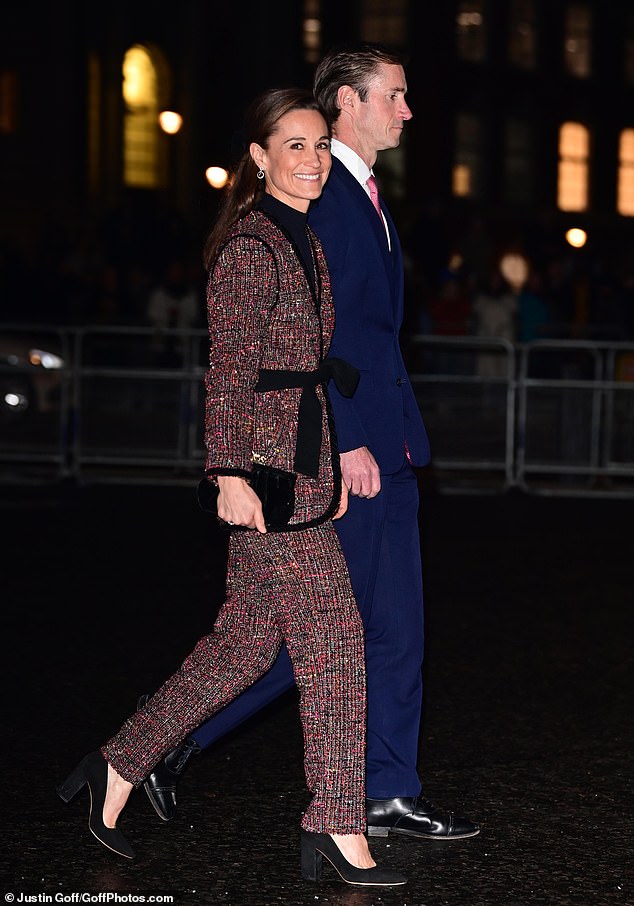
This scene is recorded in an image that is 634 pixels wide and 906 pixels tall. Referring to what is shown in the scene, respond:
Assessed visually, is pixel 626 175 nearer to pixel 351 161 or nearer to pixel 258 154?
pixel 351 161

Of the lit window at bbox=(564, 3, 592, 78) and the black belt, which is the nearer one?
the black belt

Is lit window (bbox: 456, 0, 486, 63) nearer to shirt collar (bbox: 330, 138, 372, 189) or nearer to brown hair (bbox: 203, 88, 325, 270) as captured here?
shirt collar (bbox: 330, 138, 372, 189)

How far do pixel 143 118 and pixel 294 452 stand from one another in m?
33.1

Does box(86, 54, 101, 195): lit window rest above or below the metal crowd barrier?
above

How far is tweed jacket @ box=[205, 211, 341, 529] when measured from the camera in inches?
158

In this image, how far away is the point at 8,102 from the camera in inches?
1358

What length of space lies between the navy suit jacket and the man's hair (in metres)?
0.20

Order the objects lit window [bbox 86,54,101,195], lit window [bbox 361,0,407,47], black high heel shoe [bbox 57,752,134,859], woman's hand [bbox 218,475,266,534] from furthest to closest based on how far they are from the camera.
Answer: lit window [bbox 361,0,407,47], lit window [bbox 86,54,101,195], black high heel shoe [bbox 57,752,134,859], woman's hand [bbox 218,475,266,534]

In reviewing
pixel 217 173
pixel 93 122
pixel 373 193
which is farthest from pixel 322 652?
pixel 93 122

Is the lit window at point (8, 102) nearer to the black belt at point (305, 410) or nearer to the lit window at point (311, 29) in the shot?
the lit window at point (311, 29)

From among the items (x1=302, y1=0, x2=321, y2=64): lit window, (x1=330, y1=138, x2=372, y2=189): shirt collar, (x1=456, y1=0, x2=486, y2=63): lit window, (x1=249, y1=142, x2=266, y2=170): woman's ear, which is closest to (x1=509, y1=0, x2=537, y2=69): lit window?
(x1=456, y1=0, x2=486, y2=63): lit window

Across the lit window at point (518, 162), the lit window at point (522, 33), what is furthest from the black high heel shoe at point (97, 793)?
the lit window at point (522, 33)

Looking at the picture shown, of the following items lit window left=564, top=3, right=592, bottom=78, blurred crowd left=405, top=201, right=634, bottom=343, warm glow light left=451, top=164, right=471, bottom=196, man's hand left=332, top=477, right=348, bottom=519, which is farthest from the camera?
lit window left=564, top=3, right=592, bottom=78

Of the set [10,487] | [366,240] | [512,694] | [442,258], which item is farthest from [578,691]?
[442,258]
